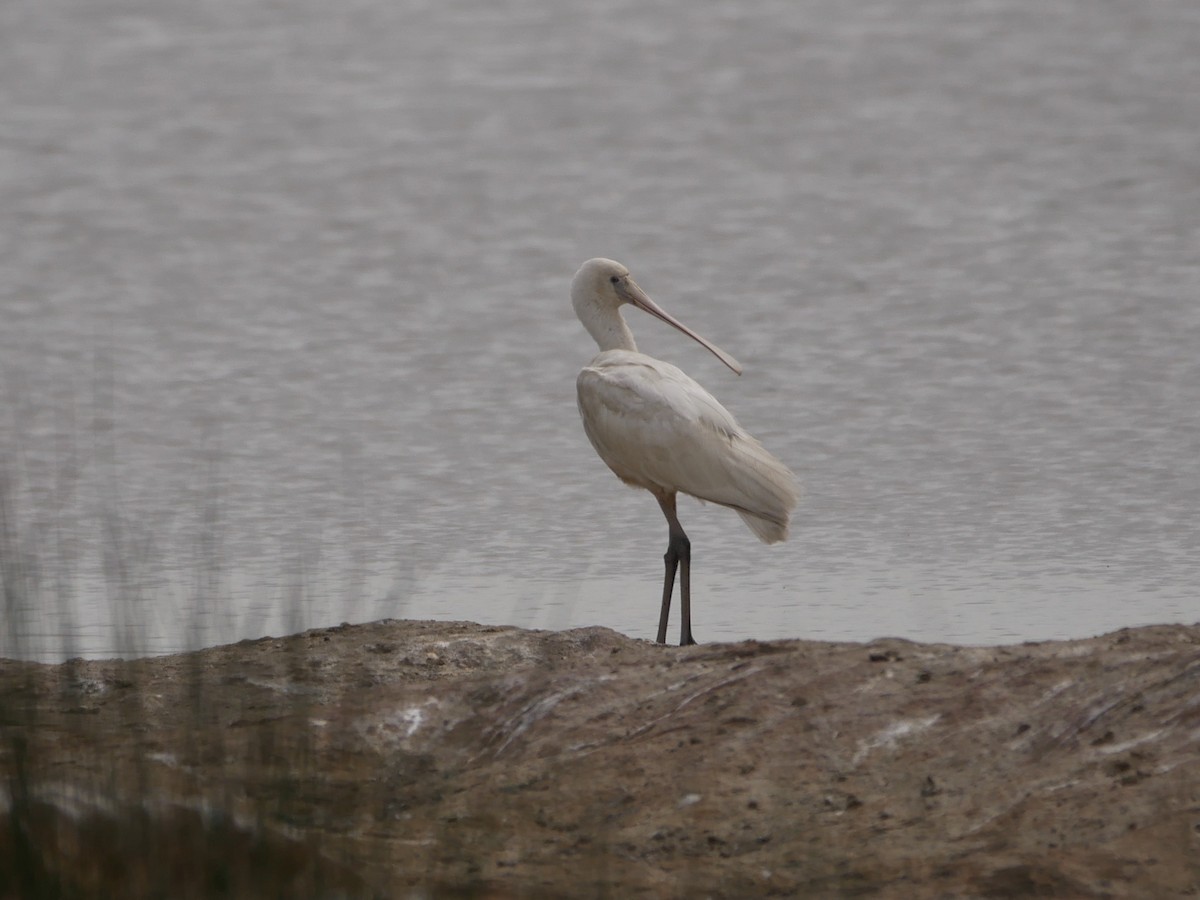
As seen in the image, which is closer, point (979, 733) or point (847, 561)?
point (979, 733)

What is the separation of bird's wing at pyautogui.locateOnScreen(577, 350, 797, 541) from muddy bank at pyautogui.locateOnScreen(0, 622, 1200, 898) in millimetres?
1900

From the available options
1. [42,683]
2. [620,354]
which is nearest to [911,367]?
[620,354]

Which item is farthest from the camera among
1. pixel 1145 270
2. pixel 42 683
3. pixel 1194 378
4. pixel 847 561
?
pixel 1145 270

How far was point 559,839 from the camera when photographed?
226 inches

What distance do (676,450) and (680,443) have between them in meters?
0.03

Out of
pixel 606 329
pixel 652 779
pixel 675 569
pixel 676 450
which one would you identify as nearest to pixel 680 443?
pixel 676 450

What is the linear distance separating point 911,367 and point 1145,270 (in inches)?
135

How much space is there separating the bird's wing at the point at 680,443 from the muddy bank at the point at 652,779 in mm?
1900

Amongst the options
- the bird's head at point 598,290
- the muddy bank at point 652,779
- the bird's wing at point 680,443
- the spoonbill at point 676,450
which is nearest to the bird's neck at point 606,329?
the bird's head at point 598,290

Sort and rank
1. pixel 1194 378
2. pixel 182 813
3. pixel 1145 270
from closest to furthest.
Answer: pixel 182 813
pixel 1194 378
pixel 1145 270

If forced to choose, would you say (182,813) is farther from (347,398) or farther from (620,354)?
(347,398)

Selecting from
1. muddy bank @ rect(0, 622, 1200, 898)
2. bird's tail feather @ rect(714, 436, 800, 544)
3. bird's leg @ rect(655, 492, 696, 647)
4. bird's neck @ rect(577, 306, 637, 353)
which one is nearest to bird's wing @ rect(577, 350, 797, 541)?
bird's tail feather @ rect(714, 436, 800, 544)

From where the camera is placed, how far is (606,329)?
10.0 meters

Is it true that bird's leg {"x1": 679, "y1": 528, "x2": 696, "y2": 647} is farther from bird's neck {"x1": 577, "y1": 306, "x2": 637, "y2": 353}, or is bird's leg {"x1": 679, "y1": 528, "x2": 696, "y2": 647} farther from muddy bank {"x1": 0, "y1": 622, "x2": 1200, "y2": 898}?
muddy bank {"x1": 0, "y1": 622, "x2": 1200, "y2": 898}
